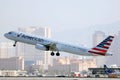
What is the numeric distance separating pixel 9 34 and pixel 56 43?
53.4 feet

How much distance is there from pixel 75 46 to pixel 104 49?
9.34 metres

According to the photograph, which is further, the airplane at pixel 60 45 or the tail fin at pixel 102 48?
the airplane at pixel 60 45

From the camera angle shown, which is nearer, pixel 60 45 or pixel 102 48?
Answer: pixel 102 48

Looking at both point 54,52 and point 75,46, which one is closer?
point 75,46

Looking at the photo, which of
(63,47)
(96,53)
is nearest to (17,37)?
(63,47)

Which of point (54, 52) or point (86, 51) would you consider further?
point (54, 52)

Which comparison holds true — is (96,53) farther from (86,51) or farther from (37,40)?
(37,40)

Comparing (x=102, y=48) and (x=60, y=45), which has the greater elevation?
(x=60, y=45)

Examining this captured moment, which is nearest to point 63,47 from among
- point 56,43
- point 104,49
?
point 56,43

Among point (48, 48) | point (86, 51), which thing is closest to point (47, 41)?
point (48, 48)

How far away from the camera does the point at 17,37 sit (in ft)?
542

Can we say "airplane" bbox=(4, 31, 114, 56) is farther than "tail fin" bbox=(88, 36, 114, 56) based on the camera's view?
Yes

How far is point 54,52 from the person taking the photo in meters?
173

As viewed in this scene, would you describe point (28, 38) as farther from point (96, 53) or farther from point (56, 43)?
point (96, 53)
